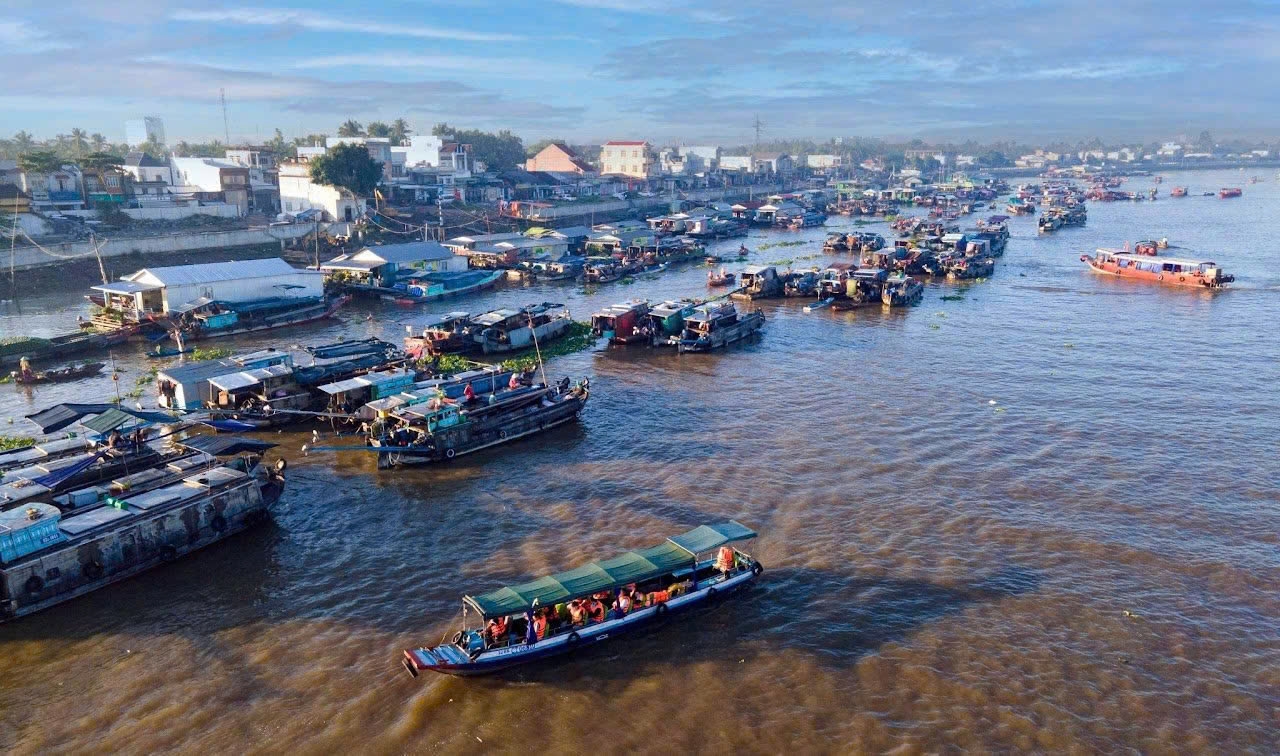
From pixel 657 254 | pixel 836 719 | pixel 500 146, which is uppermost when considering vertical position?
pixel 500 146

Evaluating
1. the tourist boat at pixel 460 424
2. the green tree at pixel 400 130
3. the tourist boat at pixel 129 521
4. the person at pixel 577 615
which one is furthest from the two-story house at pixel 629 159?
the person at pixel 577 615

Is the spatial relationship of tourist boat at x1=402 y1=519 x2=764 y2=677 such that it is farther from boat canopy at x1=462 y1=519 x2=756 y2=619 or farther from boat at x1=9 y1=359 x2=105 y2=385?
boat at x1=9 y1=359 x2=105 y2=385

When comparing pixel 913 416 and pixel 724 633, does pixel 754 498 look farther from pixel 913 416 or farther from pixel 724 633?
pixel 913 416

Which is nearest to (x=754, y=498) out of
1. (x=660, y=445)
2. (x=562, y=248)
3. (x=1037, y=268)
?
(x=660, y=445)

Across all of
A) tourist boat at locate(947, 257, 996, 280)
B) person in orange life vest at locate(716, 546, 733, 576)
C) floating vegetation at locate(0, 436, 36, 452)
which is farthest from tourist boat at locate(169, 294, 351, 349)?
tourist boat at locate(947, 257, 996, 280)

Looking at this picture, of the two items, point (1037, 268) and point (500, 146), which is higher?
point (500, 146)

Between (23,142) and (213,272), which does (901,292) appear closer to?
(213,272)

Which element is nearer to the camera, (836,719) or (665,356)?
(836,719)

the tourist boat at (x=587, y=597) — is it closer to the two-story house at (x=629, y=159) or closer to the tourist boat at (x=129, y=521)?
the tourist boat at (x=129, y=521)
